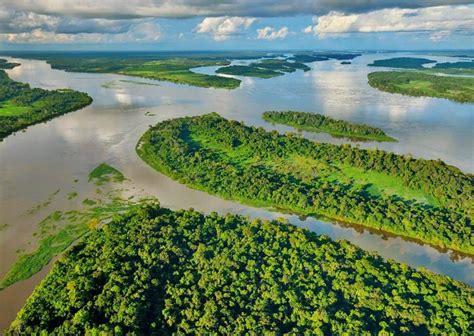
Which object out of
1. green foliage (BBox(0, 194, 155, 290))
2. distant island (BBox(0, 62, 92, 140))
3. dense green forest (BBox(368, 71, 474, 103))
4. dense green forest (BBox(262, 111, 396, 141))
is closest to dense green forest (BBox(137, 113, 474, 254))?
green foliage (BBox(0, 194, 155, 290))

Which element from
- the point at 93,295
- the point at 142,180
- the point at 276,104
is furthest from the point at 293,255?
the point at 276,104

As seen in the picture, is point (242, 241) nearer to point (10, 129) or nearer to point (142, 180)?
point (142, 180)

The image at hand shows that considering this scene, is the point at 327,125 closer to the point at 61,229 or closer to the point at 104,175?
the point at 104,175

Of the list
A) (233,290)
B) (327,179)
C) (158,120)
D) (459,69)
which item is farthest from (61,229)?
(459,69)

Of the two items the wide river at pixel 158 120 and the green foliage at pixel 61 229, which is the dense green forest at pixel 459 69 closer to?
the wide river at pixel 158 120

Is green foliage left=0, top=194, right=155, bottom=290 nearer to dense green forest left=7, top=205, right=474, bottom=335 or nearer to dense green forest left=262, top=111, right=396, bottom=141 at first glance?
dense green forest left=7, top=205, right=474, bottom=335

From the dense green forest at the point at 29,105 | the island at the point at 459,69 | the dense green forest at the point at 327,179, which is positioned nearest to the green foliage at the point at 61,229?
the dense green forest at the point at 327,179
